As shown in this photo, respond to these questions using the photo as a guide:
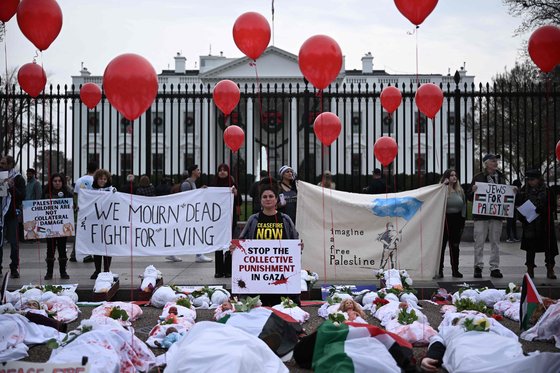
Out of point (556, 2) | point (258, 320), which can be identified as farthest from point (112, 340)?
point (556, 2)

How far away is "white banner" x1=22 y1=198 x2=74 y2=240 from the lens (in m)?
10.5

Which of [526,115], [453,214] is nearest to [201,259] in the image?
[453,214]

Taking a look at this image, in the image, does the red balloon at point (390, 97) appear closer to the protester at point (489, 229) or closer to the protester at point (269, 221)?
Result: the protester at point (489, 229)

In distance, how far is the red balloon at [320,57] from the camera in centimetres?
874

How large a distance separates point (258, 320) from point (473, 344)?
1929 millimetres

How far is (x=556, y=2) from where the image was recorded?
20.1 metres

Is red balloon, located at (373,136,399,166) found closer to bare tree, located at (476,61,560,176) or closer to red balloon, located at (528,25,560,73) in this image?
bare tree, located at (476,61,560,176)

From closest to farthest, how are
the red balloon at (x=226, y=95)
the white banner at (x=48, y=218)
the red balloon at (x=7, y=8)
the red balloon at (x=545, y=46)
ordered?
the red balloon at (x=7, y=8) < the red balloon at (x=545, y=46) < the white banner at (x=48, y=218) < the red balloon at (x=226, y=95)

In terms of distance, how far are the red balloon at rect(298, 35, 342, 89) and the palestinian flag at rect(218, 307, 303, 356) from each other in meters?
3.56

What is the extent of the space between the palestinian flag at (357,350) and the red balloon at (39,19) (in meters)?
5.27

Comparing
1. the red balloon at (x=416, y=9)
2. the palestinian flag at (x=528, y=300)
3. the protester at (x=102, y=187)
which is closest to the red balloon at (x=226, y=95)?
the protester at (x=102, y=187)

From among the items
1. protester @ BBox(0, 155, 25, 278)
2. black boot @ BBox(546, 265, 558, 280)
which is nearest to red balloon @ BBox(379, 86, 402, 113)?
black boot @ BBox(546, 265, 558, 280)

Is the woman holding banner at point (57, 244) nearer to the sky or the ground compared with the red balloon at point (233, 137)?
nearer to the ground

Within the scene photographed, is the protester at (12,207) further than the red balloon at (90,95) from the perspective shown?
No
